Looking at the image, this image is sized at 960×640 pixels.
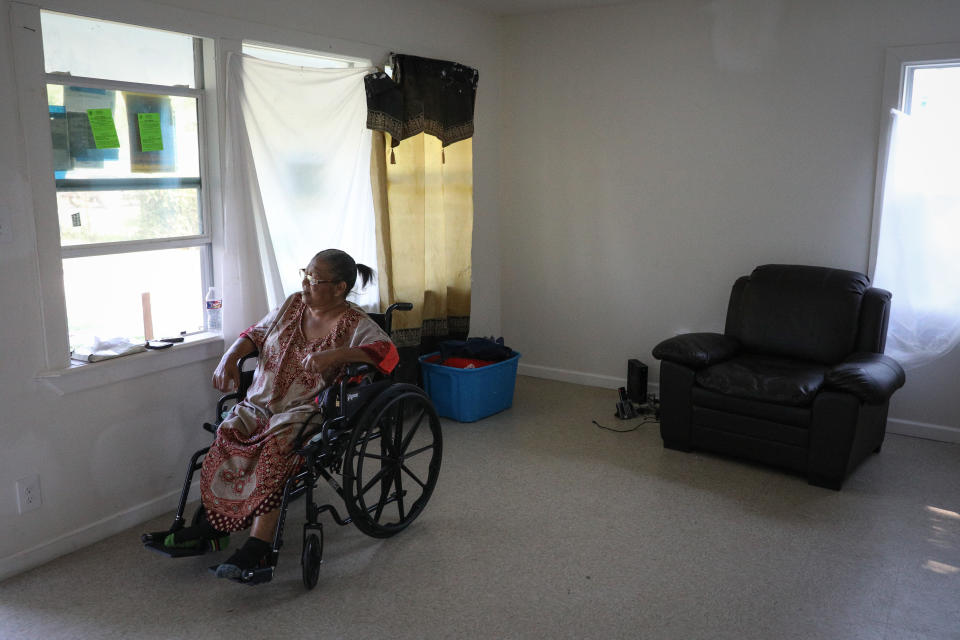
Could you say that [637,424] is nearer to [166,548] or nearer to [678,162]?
[678,162]

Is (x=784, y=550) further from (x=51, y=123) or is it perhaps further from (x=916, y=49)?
(x=51, y=123)

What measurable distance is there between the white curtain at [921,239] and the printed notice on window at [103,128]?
144 inches

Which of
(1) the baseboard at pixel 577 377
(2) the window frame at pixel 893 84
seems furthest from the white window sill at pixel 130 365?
(2) the window frame at pixel 893 84

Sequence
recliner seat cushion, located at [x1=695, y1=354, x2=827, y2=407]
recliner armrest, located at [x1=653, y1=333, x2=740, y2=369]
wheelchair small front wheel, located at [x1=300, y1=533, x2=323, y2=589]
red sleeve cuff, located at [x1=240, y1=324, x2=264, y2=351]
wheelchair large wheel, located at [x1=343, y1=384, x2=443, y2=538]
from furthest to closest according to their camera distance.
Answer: recliner armrest, located at [x1=653, y1=333, x2=740, y2=369], recliner seat cushion, located at [x1=695, y1=354, x2=827, y2=407], red sleeve cuff, located at [x1=240, y1=324, x2=264, y2=351], wheelchair large wheel, located at [x1=343, y1=384, x2=443, y2=538], wheelchair small front wheel, located at [x1=300, y1=533, x2=323, y2=589]

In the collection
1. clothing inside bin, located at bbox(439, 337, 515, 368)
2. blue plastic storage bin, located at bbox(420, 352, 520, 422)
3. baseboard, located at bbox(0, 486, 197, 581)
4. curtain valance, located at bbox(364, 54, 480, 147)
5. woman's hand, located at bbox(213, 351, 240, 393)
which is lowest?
baseboard, located at bbox(0, 486, 197, 581)

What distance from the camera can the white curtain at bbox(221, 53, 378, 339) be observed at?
136 inches

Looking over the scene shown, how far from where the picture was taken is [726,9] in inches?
175

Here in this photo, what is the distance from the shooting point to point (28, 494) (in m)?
2.83

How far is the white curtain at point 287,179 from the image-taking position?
11.3 ft

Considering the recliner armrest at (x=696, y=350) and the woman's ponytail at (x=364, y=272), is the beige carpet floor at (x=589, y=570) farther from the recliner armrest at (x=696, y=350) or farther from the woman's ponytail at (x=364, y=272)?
the woman's ponytail at (x=364, y=272)

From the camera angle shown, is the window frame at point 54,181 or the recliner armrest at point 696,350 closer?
the window frame at point 54,181

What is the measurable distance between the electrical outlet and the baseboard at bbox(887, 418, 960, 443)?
13.4ft

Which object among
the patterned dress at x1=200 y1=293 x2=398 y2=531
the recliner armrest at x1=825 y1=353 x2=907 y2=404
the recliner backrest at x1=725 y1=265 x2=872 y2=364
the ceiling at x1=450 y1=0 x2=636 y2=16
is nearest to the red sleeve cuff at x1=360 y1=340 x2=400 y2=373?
the patterned dress at x1=200 y1=293 x2=398 y2=531

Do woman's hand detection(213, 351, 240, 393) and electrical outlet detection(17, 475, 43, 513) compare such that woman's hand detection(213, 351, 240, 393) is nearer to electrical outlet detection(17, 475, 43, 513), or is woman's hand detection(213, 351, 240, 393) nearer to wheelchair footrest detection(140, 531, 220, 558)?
wheelchair footrest detection(140, 531, 220, 558)
